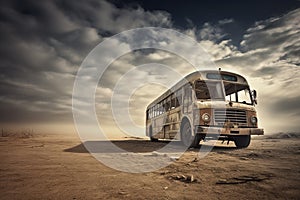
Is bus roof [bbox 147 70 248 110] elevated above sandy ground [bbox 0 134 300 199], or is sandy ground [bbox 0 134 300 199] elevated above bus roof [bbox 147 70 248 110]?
bus roof [bbox 147 70 248 110]

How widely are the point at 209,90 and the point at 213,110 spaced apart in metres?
1.03

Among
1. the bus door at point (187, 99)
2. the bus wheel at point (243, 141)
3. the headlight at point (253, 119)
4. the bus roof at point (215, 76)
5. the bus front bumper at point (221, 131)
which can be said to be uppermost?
the bus roof at point (215, 76)

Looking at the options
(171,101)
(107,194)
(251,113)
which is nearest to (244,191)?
(107,194)

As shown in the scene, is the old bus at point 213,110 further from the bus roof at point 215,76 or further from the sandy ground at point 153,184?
the sandy ground at point 153,184

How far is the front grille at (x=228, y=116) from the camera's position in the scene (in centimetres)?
775

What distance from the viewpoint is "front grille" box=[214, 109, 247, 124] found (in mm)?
7754

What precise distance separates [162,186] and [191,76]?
6.52 m

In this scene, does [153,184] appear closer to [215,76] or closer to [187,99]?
[187,99]

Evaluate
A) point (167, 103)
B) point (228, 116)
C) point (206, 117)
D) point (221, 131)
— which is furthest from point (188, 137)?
point (167, 103)

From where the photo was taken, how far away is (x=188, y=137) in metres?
8.62

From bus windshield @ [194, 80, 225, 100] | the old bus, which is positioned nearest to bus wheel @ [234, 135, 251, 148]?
the old bus

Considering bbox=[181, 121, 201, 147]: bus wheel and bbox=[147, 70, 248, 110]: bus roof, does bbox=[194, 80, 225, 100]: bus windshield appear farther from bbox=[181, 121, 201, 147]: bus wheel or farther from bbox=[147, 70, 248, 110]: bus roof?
bbox=[181, 121, 201, 147]: bus wheel

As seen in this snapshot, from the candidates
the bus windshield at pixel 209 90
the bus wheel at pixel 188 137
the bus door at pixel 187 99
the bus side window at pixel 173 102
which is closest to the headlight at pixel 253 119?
the bus windshield at pixel 209 90

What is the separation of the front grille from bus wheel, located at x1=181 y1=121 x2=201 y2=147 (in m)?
1.09
